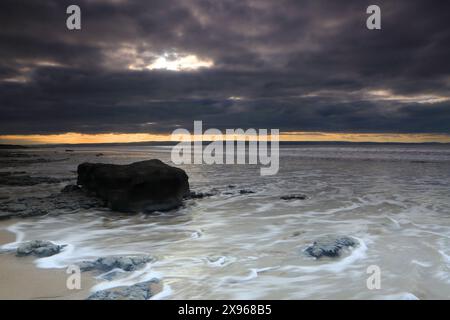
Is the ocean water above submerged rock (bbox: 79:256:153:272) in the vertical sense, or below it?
below

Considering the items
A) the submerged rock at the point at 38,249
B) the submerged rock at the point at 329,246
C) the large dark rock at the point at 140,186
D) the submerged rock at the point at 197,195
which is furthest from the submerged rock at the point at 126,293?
the submerged rock at the point at 197,195

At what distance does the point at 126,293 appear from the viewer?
4613 mm

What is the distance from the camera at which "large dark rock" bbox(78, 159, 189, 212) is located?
35.7ft

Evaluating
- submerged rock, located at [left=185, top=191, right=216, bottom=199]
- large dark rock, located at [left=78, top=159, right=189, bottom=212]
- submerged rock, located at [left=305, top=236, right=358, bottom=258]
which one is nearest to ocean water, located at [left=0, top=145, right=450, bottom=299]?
submerged rock, located at [left=305, top=236, right=358, bottom=258]

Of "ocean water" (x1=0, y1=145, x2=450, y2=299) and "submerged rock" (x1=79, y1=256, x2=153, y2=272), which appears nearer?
"ocean water" (x1=0, y1=145, x2=450, y2=299)

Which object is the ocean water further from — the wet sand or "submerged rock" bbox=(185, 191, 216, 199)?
"submerged rock" bbox=(185, 191, 216, 199)

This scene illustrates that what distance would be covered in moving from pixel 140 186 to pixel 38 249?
4.66 metres

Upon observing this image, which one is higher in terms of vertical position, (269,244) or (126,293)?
(126,293)

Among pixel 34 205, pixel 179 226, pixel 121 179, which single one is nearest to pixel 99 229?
pixel 179 226

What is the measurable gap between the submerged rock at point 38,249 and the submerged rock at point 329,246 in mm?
4897

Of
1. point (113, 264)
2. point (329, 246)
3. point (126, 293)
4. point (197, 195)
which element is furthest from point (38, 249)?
point (197, 195)

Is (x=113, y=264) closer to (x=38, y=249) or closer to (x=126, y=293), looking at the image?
(x=126, y=293)

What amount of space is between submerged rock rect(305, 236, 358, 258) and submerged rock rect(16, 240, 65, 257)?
490cm
